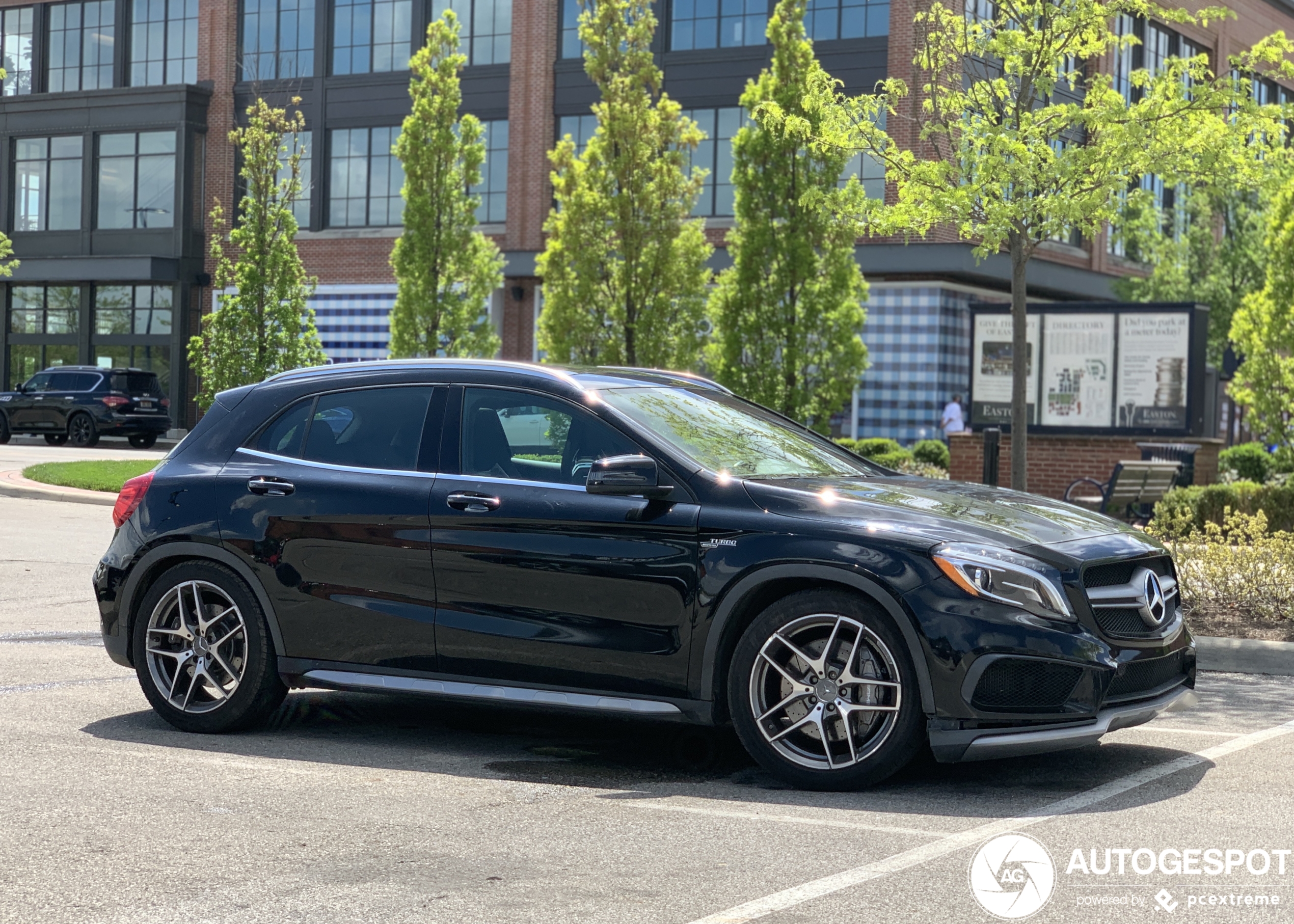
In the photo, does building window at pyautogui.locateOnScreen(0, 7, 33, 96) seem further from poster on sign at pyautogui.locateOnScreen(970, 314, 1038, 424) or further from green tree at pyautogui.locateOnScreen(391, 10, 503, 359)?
poster on sign at pyautogui.locateOnScreen(970, 314, 1038, 424)

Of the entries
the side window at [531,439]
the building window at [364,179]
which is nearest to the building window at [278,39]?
the building window at [364,179]

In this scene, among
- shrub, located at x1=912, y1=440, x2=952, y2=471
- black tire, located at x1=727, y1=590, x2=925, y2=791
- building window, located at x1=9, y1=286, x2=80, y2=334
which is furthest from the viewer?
building window, located at x1=9, y1=286, x2=80, y2=334

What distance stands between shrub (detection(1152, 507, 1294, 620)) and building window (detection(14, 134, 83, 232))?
41.0 metres

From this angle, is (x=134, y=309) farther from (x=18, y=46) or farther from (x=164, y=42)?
(x=18, y=46)

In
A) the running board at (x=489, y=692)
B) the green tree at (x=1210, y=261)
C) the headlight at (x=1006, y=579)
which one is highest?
the green tree at (x=1210, y=261)

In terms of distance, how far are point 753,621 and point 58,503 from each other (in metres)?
17.6

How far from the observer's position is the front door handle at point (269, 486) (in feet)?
23.0

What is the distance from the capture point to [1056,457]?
22938 millimetres

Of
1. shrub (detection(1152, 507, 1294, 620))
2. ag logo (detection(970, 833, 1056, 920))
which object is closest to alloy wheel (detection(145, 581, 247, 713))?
ag logo (detection(970, 833, 1056, 920))

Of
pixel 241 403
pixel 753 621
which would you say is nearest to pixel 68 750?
pixel 241 403

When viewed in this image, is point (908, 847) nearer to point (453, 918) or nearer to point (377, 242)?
point (453, 918)

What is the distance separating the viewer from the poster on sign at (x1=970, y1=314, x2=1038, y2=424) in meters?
23.3

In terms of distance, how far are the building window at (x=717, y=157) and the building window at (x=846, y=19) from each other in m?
2.53

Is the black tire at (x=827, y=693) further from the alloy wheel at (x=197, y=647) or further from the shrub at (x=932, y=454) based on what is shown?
the shrub at (x=932, y=454)
